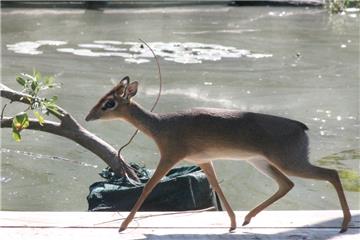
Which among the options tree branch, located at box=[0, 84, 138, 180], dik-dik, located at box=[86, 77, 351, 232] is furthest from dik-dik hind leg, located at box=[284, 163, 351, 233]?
tree branch, located at box=[0, 84, 138, 180]

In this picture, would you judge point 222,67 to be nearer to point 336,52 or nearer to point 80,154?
point 336,52

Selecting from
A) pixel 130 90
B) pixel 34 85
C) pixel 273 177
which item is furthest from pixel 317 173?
pixel 34 85

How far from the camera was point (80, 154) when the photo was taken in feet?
23.3

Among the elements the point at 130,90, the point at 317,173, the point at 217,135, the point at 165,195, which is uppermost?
the point at 130,90

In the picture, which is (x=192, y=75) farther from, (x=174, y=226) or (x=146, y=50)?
(x=174, y=226)

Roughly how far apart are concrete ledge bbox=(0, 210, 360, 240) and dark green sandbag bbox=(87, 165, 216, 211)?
69cm

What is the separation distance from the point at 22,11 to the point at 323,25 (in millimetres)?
5433

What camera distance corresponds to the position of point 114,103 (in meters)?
3.60

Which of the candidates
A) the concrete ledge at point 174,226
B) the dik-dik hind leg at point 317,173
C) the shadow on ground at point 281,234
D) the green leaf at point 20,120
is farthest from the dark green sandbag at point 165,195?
the dik-dik hind leg at point 317,173

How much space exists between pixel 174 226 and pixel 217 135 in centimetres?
54

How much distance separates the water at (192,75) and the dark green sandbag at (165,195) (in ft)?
2.94

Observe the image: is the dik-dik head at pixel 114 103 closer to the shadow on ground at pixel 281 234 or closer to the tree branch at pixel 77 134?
the shadow on ground at pixel 281 234

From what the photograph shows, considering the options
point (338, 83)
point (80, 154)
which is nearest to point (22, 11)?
point (338, 83)

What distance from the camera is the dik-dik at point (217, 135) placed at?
3.54 meters
